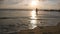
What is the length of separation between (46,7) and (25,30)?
32 centimetres

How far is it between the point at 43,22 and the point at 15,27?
10.6 inches

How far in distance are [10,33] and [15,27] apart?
74 millimetres

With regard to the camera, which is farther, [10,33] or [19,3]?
[19,3]

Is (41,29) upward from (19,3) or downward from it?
downward

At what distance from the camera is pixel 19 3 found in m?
1.53

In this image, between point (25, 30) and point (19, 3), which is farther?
point (19, 3)

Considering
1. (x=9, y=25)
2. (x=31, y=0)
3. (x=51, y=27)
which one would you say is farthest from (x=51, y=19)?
(x=9, y=25)

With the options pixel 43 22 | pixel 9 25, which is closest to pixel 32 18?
pixel 43 22

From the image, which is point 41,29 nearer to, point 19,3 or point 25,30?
point 25,30

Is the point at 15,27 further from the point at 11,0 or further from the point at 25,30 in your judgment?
the point at 11,0

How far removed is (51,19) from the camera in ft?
4.89

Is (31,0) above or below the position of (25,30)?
above

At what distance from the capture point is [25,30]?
142 cm

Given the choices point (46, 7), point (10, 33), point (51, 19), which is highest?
point (46, 7)
